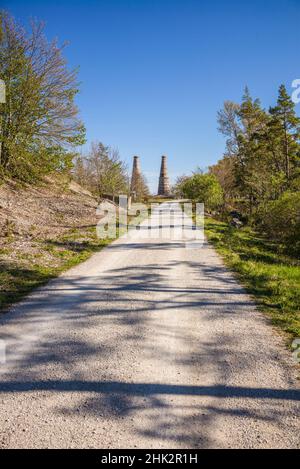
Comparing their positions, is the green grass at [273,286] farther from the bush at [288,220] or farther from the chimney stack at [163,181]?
the chimney stack at [163,181]

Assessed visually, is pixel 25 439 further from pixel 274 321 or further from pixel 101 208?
pixel 101 208

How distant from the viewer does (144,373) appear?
403 cm

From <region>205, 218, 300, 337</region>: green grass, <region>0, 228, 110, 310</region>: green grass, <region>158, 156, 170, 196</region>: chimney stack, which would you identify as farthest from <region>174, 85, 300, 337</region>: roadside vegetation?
<region>158, 156, 170, 196</region>: chimney stack

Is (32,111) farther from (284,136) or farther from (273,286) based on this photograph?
(284,136)

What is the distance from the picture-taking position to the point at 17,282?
7.66m

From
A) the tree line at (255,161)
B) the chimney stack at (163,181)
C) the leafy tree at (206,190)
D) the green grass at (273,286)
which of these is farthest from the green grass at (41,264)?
the chimney stack at (163,181)

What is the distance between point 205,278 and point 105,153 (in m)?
26.4

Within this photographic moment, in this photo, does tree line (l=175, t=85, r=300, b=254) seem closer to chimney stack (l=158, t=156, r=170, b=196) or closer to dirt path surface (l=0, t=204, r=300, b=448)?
dirt path surface (l=0, t=204, r=300, b=448)

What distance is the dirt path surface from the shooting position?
3.05 metres

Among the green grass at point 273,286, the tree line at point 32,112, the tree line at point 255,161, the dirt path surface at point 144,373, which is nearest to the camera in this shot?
the dirt path surface at point 144,373

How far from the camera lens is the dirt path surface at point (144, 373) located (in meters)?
3.05

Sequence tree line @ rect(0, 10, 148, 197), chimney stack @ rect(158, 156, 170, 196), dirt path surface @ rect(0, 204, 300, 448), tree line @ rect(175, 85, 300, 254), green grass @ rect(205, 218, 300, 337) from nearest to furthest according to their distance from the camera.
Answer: dirt path surface @ rect(0, 204, 300, 448), green grass @ rect(205, 218, 300, 337), tree line @ rect(0, 10, 148, 197), tree line @ rect(175, 85, 300, 254), chimney stack @ rect(158, 156, 170, 196)
